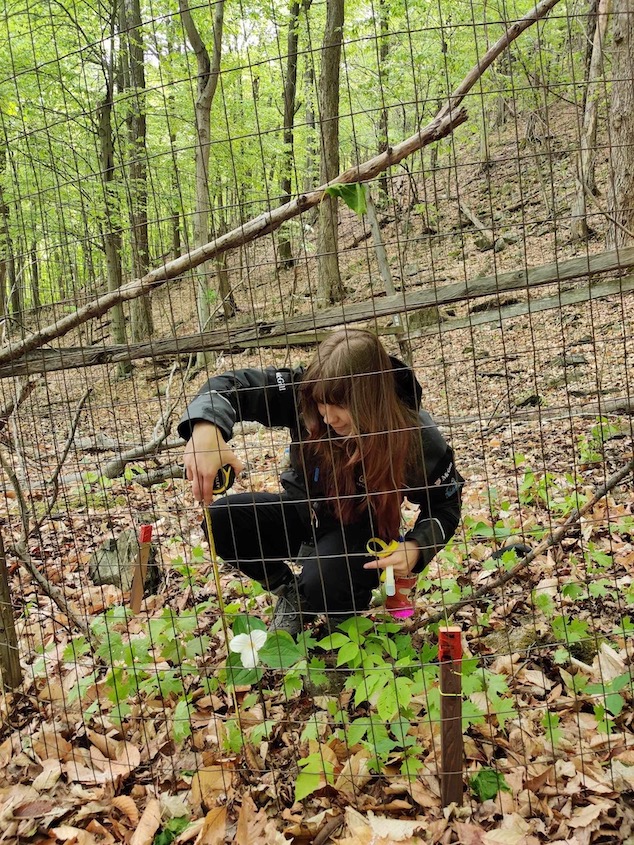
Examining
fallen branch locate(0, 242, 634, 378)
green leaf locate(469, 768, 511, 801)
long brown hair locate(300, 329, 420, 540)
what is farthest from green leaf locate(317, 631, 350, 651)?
fallen branch locate(0, 242, 634, 378)

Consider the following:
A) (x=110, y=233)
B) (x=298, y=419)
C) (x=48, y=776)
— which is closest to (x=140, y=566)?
(x=48, y=776)

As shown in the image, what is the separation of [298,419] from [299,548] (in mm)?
753

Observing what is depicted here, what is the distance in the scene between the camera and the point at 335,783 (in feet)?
5.28

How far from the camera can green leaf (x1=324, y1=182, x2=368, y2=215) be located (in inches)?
64.0

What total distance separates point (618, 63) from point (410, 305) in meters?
5.38

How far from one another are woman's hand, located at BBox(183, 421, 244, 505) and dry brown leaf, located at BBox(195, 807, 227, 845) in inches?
33.4

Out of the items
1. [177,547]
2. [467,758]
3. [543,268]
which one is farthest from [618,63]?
[467,758]

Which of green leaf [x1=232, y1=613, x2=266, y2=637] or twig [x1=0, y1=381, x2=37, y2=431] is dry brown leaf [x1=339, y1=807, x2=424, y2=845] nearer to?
green leaf [x1=232, y1=613, x2=266, y2=637]

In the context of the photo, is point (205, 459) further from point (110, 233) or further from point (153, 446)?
point (153, 446)

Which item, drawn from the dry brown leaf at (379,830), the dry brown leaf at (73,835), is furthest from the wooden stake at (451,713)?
the dry brown leaf at (73,835)

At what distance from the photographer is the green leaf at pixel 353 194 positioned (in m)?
1.63

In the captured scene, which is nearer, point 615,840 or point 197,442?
point 615,840

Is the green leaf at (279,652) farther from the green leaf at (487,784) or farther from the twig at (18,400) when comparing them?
the twig at (18,400)

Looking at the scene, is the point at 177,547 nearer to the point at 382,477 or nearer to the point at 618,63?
the point at 382,477
